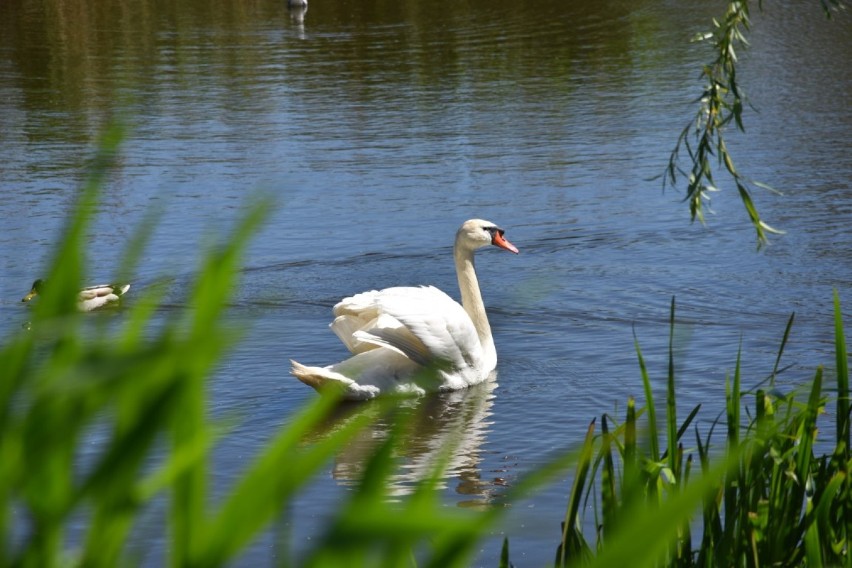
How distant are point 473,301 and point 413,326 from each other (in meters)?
1.44

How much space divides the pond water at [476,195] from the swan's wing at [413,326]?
38 centimetres

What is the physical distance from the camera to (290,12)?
35.8 metres

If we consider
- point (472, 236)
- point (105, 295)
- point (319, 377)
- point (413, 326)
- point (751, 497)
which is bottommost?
point (319, 377)

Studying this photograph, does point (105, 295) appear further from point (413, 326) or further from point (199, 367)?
point (413, 326)

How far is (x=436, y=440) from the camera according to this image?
27.5ft

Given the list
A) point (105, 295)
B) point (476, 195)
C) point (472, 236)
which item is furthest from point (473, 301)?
point (105, 295)

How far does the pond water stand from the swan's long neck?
0.70 ft

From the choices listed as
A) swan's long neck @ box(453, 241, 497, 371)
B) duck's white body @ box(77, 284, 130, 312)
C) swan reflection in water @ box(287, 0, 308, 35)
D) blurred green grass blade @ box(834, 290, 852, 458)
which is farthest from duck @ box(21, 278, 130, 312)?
swan reflection in water @ box(287, 0, 308, 35)

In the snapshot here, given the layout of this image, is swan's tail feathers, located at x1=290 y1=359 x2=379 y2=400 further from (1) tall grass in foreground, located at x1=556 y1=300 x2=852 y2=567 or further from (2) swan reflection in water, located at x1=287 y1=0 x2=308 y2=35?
(2) swan reflection in water, located at x1=287 y1=0 x2=308 y2=35

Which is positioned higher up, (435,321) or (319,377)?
(435,321)

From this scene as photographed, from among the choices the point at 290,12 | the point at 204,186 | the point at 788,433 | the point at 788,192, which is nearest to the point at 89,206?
the point at 788,433

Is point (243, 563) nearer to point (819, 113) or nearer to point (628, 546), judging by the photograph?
point (628, 546)

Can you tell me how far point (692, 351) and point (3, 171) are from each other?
10521mm

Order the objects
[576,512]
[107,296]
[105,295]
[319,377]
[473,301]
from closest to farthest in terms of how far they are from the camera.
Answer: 1. [107,296]
2. [105,295]
3. [576,512]
4. [319,377]
5. [473,301]
